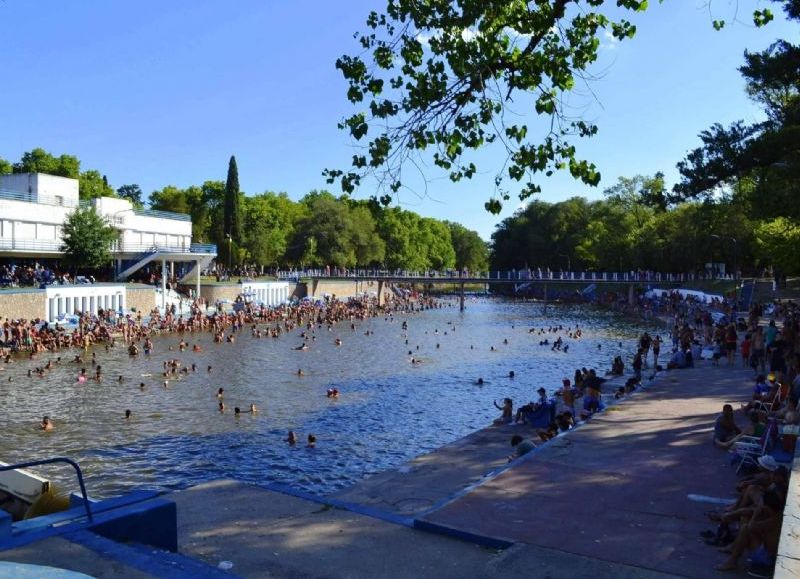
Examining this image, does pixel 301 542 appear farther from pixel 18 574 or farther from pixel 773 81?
pixel 773 81

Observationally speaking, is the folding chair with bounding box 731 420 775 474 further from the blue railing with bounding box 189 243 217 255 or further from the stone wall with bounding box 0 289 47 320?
the blue railing with bounding box 189 243 217 255

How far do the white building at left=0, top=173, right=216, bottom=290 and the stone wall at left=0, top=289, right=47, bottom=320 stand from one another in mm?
8122

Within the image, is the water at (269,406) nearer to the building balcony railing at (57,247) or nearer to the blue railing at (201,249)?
the building balcony railing at (57,247)

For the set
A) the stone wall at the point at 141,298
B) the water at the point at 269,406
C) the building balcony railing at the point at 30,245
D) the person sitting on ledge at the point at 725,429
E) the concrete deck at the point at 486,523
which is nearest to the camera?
the concrete deck at the point at 486,523

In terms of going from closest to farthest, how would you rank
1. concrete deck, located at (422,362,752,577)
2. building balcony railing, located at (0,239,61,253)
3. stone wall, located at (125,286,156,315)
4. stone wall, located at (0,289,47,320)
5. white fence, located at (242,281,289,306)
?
concrete deck, located at (422,362,752,577) → stone wall, located at (0,289,47,320) → building balcony railing, located at (0,239,61,253) → stone wall, located at (125,286,156,315) → white fence, located at (242,281,289,306)

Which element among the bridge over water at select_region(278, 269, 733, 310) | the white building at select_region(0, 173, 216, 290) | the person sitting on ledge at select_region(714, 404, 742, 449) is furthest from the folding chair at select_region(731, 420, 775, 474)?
the bridge over water at select_region(278, 269, 733, 310)

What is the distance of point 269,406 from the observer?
25.3 m

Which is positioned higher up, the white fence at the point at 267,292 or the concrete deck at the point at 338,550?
the white fence at the point at 267,292

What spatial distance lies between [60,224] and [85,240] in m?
4.73

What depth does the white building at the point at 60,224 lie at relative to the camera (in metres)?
49.4

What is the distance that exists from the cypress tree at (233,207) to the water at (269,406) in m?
36.9

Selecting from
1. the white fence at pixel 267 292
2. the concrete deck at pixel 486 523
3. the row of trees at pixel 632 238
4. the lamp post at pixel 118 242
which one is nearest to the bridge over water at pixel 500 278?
the row of trees at pixel 632 238

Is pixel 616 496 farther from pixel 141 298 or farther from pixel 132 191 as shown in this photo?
pixel 132 191

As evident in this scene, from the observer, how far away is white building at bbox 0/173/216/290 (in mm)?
49438
